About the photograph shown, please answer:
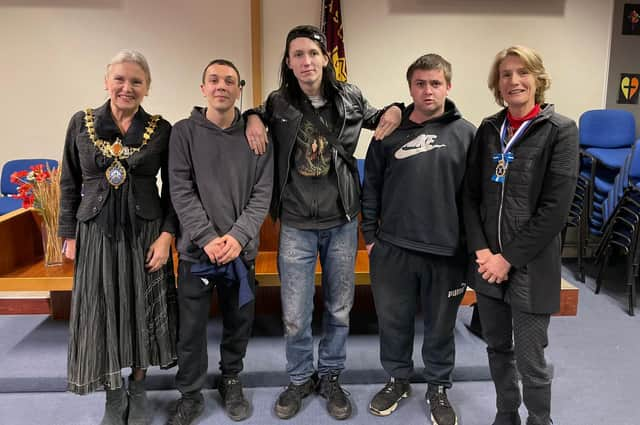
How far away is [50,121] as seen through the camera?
4379 millimetres

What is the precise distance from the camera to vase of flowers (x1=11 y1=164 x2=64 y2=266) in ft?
8.46

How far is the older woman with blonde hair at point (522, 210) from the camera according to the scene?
1.67 m

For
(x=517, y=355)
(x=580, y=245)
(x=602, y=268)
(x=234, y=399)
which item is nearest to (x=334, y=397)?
(x=234, y=399)

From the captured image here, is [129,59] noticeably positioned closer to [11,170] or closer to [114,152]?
[114,152]

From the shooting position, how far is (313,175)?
1999mm

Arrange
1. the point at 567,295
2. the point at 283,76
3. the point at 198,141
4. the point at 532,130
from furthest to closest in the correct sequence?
the point at 567,295
the point at 283,76
the point at 198,141
the point at 532,130

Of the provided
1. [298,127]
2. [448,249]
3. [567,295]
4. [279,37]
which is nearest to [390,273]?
[448,249]

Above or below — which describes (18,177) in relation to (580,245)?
above

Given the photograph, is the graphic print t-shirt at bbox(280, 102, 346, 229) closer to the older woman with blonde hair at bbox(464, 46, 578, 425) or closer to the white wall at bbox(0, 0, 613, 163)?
the older woman with blonde hair at bbox(464, 46, 578, 425)

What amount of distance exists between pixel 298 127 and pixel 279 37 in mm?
2534

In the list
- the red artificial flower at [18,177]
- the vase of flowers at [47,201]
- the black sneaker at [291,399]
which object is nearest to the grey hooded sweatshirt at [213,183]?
the black sneaker at [291,399]

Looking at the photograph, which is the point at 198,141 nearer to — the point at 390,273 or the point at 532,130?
the point at 390,273

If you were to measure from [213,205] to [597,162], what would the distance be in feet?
10.8

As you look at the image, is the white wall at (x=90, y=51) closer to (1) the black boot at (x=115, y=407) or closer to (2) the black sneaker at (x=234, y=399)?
(2) the black sneaker at (x=234, y=399)
